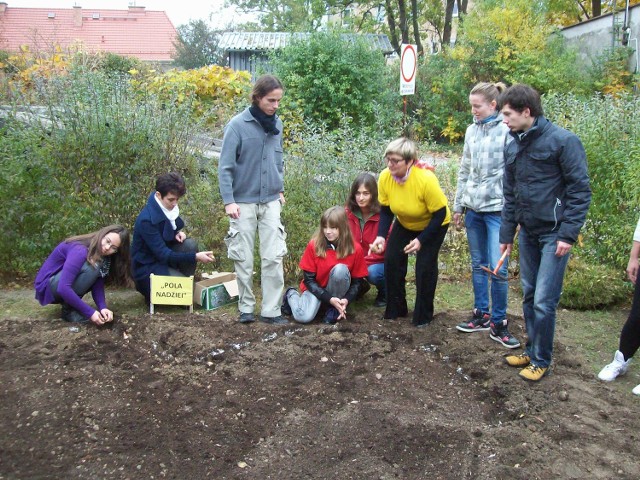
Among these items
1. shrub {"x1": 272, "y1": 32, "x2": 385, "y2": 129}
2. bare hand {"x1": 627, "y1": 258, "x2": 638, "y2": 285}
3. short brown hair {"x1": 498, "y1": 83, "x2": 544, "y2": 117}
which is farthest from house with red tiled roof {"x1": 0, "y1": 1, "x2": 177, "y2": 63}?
bare hand {"x1": 627, "y1": 258, "x2": 638, "y2": 285}

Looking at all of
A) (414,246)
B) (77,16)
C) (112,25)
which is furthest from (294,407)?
(112,25)

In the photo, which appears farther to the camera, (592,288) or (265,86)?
(592,288)

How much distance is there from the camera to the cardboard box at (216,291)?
5715 mm

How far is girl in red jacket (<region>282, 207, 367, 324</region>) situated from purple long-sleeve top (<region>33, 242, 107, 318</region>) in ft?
5.29

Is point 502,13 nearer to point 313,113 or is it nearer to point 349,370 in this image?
Result: point 313,113

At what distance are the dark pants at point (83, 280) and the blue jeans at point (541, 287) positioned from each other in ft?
11.0

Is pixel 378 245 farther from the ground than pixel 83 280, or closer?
farther from the ground

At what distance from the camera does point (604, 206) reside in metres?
5.77

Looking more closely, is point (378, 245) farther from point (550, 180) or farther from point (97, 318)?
point (97, 318)

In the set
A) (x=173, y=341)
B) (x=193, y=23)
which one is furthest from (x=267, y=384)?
(x=193, y=23)

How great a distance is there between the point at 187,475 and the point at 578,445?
206cm

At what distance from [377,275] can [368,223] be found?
1.57 feet

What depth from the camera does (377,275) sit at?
5.66m

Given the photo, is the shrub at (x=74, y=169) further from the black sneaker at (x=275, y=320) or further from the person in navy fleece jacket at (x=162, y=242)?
the black sneaker at (x=275, y=320)
